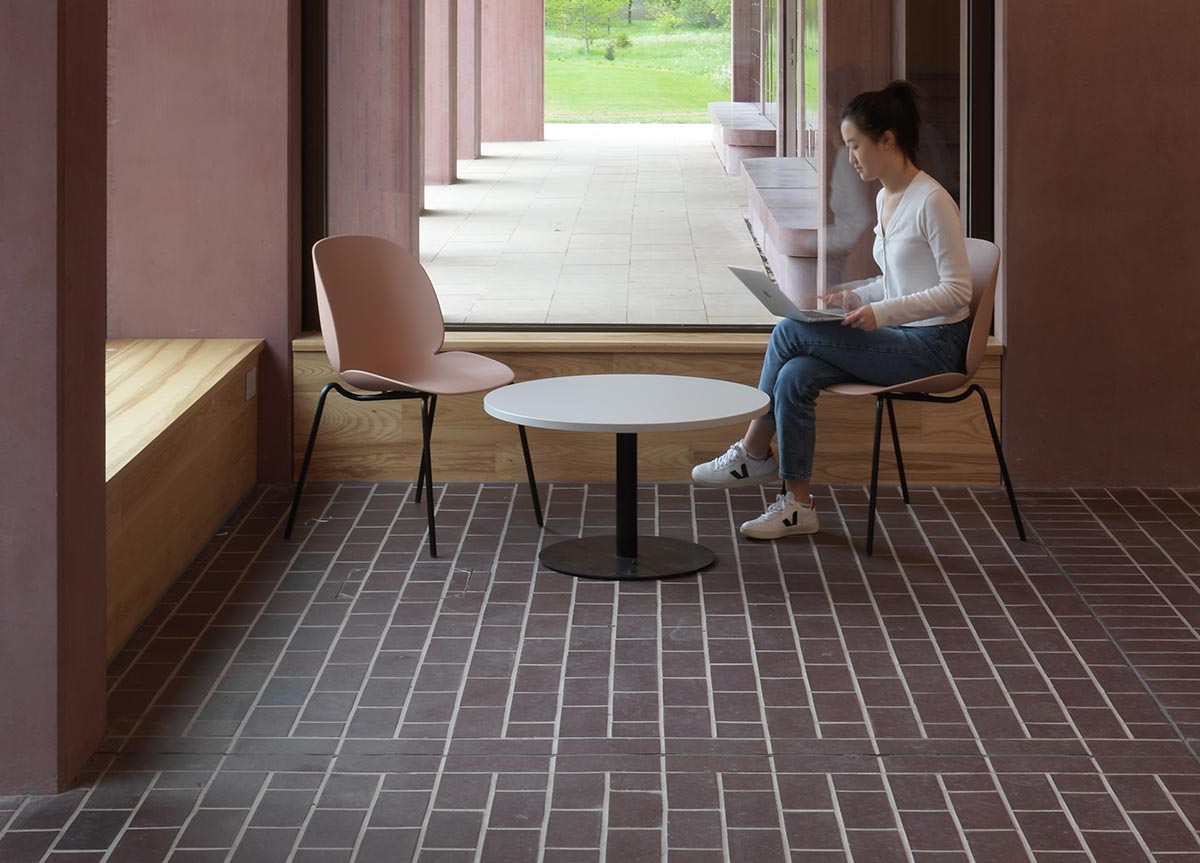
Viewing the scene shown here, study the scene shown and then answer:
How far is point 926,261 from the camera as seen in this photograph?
4637mm

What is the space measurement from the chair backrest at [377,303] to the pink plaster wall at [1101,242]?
197 cm

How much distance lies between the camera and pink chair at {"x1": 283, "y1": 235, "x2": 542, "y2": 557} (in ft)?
15.3

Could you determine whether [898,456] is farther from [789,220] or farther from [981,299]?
[789,220]

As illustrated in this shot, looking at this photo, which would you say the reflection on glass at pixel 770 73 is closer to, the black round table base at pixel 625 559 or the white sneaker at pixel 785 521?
the white sneaker at pixel 785 521

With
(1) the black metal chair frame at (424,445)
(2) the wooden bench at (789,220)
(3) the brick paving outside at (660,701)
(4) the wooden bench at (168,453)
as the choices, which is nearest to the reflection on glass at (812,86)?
(2) the wooden bench at (789,220)

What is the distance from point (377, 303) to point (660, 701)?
207 centimetres

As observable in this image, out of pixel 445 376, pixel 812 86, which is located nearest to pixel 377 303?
pixel 445 376

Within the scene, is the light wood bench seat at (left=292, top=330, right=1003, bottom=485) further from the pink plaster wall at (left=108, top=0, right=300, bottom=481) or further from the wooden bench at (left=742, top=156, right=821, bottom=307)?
the wooden bench at (left=742, top=156, right=821, bottom=307)

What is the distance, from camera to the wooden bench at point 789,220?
565 centimetres

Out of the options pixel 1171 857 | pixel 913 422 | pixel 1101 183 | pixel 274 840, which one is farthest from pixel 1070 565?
pixel 274 840

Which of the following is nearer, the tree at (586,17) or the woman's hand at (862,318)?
the woman's hand at (862,318)

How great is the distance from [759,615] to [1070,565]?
3.42 feet

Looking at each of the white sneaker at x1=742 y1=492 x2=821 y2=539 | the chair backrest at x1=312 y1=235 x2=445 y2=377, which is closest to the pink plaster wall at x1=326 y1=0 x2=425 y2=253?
the chair backrest at x1=312 y1=235 x2=445 y2=377
